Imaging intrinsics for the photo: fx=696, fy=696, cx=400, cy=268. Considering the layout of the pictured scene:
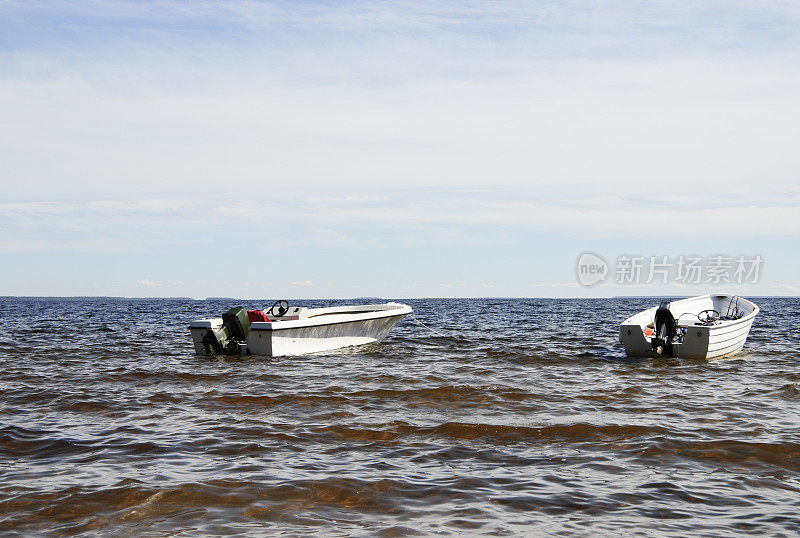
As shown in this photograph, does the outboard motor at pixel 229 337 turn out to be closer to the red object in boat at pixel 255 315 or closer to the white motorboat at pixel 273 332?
the white motorboat at pixel 273 332

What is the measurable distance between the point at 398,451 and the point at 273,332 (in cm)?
967

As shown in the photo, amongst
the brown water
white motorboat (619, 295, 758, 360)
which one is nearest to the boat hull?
the brown water

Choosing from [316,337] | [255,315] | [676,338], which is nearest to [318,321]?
[316,337]

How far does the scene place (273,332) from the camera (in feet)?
57.3

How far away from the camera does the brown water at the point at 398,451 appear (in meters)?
6.05

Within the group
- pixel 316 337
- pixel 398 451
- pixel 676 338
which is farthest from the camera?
pixel 316 337

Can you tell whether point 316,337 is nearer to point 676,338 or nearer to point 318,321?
point 318,321

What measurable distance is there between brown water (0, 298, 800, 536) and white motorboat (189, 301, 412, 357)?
4.10 feet

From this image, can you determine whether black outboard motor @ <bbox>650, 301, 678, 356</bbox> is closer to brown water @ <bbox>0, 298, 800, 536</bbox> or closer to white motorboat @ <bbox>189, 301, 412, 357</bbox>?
brown water @ <bbox>0, 298, 800, 536</bbox>

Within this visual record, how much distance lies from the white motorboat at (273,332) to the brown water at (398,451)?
49.2 inches

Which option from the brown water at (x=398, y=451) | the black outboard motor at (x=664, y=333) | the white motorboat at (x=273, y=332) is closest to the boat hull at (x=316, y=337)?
the white motorboat at (x=273, y=332)

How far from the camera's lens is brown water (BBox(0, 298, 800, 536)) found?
6047 mm

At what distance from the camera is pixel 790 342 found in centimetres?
2466

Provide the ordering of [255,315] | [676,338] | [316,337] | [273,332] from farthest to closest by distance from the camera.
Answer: [316,337] → [255,315] → [676,338] → [273,332]
